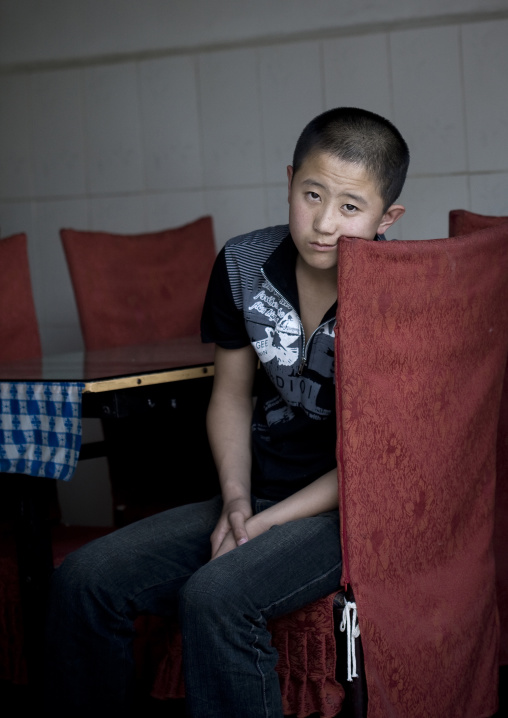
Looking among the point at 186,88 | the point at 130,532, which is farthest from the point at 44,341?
the point at 130,532

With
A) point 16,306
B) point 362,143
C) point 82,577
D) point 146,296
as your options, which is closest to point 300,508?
point 82,577

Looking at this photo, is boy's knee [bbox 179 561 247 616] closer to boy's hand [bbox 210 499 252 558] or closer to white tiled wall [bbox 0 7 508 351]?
boy's hand [bbox 210 499 252 558]

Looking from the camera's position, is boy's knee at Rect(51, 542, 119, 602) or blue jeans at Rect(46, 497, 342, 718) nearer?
blue jeans at Rect(46, 497, 342, 718)

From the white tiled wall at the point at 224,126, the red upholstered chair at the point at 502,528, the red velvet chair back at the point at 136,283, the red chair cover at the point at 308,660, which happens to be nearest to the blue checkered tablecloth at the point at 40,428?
the red chair cover at the point at 308,660

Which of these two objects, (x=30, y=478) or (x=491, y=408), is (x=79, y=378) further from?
(x=491, y=408)

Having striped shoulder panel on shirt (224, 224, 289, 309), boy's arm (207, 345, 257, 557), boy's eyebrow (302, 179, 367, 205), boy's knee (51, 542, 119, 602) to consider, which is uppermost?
boy's eyebrow (302, 179, 367, 205)

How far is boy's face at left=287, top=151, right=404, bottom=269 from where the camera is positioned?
1.29 meters

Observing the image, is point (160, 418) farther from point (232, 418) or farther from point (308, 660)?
point (308, 660)

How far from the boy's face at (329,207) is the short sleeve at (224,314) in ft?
0.60

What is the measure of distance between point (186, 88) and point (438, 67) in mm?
978

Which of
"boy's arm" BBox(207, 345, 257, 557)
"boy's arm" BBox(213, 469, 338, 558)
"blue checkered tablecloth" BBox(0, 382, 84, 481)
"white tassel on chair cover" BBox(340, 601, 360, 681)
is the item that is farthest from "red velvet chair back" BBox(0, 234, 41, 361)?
"white tassel on chair cover" BBox(340, 601, 360, 681)

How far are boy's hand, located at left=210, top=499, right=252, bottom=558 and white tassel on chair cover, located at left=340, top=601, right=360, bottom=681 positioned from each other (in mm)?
186

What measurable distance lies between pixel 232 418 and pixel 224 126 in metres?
2.15

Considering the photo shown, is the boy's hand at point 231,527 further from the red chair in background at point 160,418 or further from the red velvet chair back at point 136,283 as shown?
the red velvet chair back at point 136,283
